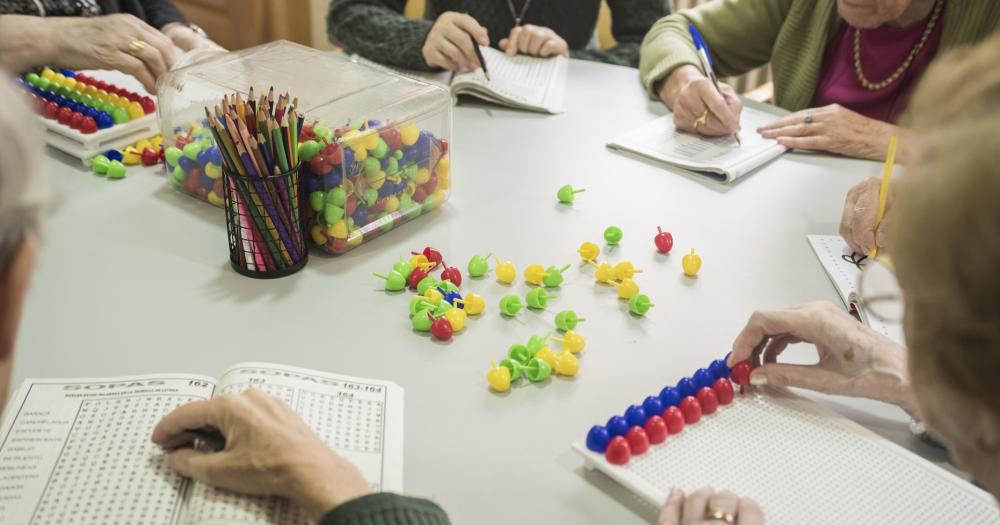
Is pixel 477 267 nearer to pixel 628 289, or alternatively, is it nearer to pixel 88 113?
pixel 628 289

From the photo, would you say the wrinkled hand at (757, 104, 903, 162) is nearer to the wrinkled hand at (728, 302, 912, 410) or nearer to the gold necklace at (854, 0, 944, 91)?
the gold necklace at (854, 0, 944, 91)

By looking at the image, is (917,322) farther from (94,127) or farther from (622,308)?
(94,127)

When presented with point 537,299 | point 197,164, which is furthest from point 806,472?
point 197,164

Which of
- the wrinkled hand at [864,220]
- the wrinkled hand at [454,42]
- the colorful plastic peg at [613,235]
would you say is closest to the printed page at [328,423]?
the colorful plastic peg at [613,235]

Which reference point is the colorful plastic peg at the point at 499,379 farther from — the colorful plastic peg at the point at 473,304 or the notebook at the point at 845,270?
the notebook at the point at 845,270

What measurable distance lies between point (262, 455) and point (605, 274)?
1.89 feet

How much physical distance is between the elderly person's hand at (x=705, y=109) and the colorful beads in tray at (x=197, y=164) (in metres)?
0.90

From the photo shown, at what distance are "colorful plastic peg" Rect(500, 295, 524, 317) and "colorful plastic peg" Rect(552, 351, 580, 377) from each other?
0.12m

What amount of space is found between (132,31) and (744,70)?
1400 millimetres

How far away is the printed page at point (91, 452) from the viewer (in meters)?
0.77

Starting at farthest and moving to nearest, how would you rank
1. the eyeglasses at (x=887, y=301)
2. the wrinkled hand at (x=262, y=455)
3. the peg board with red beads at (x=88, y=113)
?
the peg board with red beads at (x=88, y=113)
the wrinkled hand at (x=262, y=455)
the eyeglasses at (x=887, y=301)

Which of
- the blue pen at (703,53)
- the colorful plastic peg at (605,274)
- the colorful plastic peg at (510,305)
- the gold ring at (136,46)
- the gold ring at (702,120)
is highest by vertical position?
the blue pen at (703,53)

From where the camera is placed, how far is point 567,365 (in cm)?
100

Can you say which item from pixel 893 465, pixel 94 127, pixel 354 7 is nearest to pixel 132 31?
pixel 94 127
